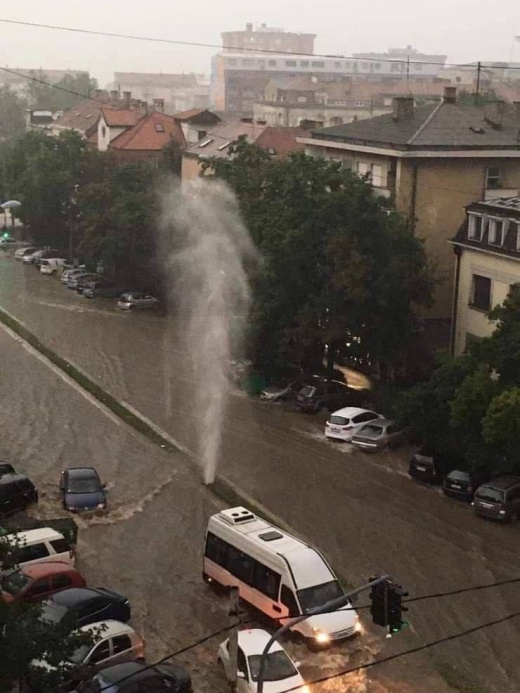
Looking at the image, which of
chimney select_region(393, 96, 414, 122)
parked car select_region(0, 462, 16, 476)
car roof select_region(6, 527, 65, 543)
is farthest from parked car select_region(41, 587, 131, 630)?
chimney select_region(393, 96, 414, 122)

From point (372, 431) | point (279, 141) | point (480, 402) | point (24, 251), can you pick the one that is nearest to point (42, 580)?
point (480, 402)

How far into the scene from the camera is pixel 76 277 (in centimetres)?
5075

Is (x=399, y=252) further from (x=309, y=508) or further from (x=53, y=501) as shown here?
(x=53, y=501)

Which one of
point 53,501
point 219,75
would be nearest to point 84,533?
point 53,501

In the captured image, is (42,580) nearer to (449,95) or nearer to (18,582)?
(18,582)

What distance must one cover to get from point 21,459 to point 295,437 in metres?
7.59

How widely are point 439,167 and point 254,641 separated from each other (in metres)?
24.8

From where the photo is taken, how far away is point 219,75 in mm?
172625

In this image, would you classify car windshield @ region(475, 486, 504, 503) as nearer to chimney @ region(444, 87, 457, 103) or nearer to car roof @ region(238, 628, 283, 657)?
car roof @ region(238, 628, 283, 657)

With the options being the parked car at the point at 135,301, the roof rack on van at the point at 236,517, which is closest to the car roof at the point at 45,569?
the roof rack on van at the point at 236,517

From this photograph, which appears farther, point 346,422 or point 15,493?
point 346,422

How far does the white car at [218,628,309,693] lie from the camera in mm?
14508

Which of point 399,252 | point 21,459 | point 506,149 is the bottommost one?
point 21,459

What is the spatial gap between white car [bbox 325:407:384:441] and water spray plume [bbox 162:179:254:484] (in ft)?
10.3
